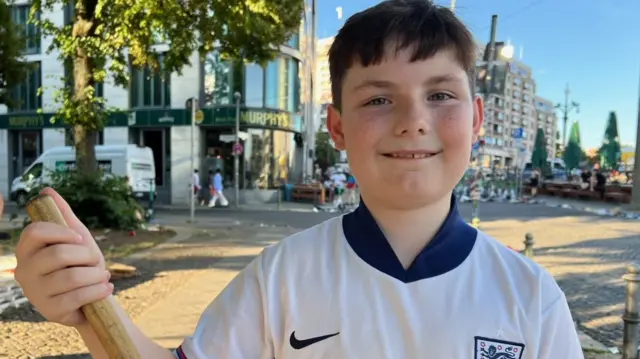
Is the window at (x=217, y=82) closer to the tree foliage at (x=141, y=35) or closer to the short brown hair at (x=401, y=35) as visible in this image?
the tree foliage at (x=141, y=35)

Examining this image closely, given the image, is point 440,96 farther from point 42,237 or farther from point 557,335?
point 42,237

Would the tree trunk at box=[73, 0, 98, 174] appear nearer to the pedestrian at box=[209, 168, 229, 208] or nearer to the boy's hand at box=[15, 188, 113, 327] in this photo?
the pedestrian at box=[209, 168, 229, 208]

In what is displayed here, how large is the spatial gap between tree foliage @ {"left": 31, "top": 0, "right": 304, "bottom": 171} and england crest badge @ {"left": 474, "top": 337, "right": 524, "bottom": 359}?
28.1 feet

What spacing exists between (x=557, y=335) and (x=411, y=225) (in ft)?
1.33

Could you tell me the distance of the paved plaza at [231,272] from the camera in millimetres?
4508

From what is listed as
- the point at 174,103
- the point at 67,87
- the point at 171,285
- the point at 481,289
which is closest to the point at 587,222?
the point at 171,285

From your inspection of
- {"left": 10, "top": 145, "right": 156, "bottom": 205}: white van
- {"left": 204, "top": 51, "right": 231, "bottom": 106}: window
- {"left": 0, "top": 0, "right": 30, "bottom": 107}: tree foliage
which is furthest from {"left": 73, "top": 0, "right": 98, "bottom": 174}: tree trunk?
{"left": 204, "top": 51, "right": 231, "bottom": 106}: window

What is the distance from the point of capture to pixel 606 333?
4.75 metres

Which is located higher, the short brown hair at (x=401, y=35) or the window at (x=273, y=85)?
the window at (x=273, y=85)

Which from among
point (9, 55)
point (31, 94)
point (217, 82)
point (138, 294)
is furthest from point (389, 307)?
point (31, 94)

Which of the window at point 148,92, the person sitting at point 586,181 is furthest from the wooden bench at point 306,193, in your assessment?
the person sitting at point 586,181

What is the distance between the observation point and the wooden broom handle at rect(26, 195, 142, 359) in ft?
3.11

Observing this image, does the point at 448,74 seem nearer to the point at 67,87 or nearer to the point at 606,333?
the point at 606,333

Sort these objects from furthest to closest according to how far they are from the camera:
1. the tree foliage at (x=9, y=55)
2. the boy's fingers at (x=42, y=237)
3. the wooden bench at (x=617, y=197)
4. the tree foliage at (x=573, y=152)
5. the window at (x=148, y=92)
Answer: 1. the tree foliage at (x=573, y=152)
2. the window at (x=148, y=92)
3. the wooden bench at (x=617, y=197)
4. the tree foliage at (x=9, y=55)
5. the boy's fingers at (x=42, y=237)
